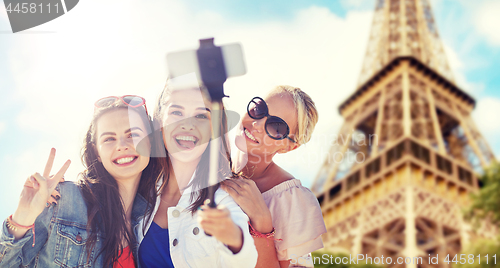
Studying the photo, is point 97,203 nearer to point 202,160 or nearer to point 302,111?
point 202,160

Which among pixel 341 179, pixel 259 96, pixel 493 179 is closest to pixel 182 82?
pixel 259 96

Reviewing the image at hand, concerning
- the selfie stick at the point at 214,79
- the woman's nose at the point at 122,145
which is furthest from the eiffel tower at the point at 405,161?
the woman's nose at the point at 122,145

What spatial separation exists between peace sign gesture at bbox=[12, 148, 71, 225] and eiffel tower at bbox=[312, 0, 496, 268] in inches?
264

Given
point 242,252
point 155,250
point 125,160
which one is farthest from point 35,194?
point 242,252

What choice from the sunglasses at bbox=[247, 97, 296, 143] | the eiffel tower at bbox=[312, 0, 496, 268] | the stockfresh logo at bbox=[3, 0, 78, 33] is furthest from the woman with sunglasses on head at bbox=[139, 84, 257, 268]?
the eiffel tower at bbox=[312, 0, 496, 268]

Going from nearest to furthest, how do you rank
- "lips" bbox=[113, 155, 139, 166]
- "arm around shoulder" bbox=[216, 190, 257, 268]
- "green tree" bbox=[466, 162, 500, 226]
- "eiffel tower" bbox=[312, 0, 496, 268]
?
"arm around shoulder" bbox=[216, 190, 257, 268] → "lips" bbox=[113, 155, 139, 166] → "green tree" bbox=[466, 162, 500, 226] → "eiffel tower" bbox=[312, 0, 496, 268]

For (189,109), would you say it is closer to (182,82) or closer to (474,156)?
(182,82)

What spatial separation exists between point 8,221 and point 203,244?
2.98ft

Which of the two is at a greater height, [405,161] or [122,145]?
[122,145]

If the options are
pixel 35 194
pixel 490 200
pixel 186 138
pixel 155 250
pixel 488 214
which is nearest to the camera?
pixel 35 194

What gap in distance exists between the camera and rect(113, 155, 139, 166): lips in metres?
2.12

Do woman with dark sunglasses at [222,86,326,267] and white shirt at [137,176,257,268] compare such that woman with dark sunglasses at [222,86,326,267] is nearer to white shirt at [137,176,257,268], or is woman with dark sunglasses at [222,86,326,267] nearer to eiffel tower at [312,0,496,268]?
white shirt at [137,176,257,268]

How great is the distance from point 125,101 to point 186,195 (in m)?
0.61

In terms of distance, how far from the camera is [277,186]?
7.40 ft
